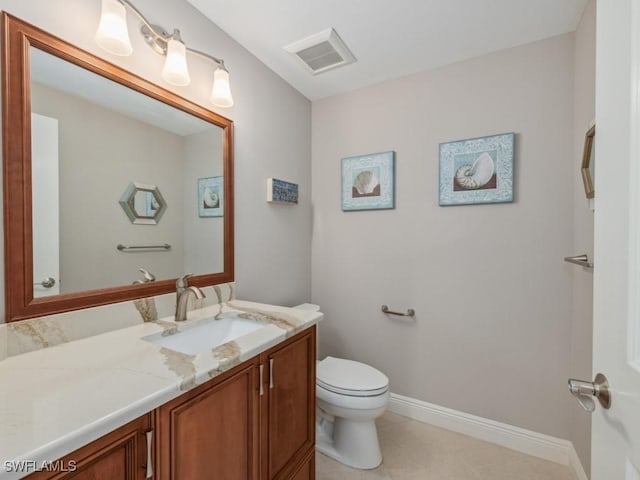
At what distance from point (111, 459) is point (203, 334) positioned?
65 cm

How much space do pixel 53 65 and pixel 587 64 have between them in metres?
2.22

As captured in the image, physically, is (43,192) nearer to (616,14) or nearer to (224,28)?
(224,28)

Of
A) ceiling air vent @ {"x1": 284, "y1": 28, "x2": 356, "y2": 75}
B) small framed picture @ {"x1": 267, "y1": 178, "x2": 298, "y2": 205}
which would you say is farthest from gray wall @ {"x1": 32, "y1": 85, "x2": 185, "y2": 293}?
ceiling air vent @ {"x1": 284, "y1": 28, "x2": 356, "y2": 75}

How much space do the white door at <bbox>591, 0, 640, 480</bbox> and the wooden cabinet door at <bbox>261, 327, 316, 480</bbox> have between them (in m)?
0.91

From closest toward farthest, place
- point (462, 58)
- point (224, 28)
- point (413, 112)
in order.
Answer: point (224, 28)
point (462, 58)
point (413, 112)

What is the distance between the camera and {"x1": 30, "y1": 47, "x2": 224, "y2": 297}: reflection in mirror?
0.98m

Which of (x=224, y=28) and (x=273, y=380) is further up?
(x=224, y=28)

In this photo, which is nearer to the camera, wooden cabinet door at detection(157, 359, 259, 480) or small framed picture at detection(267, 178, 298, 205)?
wooden cabinet door at detection(157, 359, 259, 480)

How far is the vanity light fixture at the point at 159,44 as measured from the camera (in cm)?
102

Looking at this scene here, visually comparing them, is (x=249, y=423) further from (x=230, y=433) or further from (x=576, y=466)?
(x=576, y=466)

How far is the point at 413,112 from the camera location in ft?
6.57

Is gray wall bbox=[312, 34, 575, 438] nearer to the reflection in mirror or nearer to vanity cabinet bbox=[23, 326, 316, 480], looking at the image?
vanity cabinet bbox=[23, 326, 316, 480]

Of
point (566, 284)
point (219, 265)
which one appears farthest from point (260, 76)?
point (566, 284)

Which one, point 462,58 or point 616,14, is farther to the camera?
point 462,58
